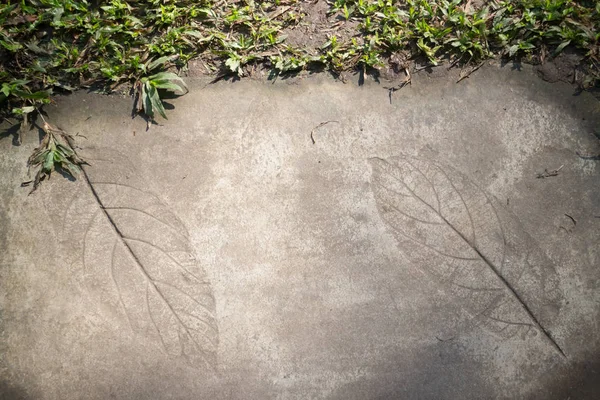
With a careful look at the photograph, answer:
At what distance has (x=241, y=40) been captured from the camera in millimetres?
2797

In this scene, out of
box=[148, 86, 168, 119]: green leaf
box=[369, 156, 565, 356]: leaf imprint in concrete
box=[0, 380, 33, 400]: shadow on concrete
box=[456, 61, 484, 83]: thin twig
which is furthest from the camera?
box=[456, 61, 484, 83]: thin twig

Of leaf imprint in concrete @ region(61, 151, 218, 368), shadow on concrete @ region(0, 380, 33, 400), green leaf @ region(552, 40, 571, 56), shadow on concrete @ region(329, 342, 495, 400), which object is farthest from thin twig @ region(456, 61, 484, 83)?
shadow on concrete @ region(0, 380, 33, 400)

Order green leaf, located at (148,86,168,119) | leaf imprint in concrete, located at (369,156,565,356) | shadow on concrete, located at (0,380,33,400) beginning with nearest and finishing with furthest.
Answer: shadow on concrete, located at (0,380,33,400) → leaf imprint in concrete, located at (369,156,565,356) → green leaf, located at (148,86,168,119)

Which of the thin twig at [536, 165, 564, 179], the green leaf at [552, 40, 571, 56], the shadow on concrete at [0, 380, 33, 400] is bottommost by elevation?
the shadow on concrete at [0, 380, 33, 400]

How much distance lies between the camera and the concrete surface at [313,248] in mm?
2514

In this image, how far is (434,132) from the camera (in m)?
2.74

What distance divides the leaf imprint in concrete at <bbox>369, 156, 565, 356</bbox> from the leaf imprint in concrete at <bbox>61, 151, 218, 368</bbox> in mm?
1057

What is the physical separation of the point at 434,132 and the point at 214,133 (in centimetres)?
117

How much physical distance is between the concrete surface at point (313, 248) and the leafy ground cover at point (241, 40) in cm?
11


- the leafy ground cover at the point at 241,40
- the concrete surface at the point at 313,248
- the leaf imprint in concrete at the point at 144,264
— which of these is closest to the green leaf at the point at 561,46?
the leafy ground cover at the point at 241,40

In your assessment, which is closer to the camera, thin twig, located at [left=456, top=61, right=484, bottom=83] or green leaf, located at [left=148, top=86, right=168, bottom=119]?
green leaf, located at [left=148, top=86, right=168, bottom=119]

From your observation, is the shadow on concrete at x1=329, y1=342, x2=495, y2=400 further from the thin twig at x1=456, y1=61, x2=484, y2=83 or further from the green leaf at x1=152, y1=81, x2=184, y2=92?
the green leaf at x1=152, y1=81, x2=184, y2=92

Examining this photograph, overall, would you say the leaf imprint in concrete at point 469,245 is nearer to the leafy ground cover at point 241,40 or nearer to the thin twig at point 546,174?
the thin twig at point 546,174

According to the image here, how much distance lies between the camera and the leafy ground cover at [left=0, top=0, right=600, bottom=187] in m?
2.72
